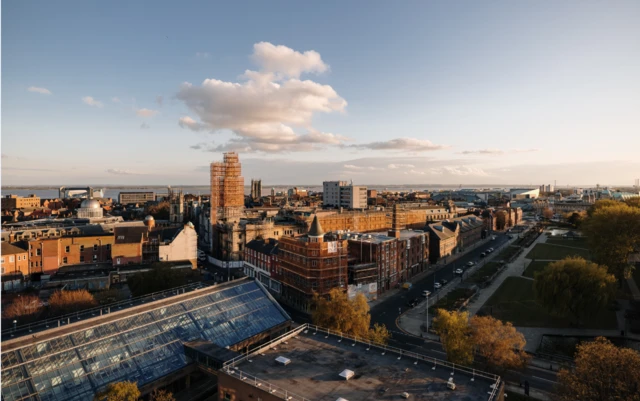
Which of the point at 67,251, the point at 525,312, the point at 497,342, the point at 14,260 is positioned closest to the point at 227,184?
the point at 67,251

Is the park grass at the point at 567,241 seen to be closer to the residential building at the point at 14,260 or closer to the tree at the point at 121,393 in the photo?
the tree at the point at 121,393

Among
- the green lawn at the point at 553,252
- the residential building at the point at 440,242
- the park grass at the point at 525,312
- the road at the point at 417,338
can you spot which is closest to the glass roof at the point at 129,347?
the road at the point at 417,338

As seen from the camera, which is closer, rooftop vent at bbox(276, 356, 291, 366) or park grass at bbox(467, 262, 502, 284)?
rooftop vent at bbox(276, 356, 291, 366)

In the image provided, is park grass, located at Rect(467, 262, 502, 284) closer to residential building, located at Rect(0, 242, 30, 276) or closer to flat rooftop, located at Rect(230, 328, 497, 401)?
flat rooftop, located at Rect(230, 328, 497, 401)

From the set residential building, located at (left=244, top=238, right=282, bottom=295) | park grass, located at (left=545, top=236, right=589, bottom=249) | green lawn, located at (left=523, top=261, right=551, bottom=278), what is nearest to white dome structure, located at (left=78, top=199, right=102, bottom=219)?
residential building, located at (left=244, top=238, right=282, bottom=295)

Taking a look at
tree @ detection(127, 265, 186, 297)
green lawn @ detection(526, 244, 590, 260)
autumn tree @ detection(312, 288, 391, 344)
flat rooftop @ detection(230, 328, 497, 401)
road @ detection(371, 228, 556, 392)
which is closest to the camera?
flat rooftop @ detection(230, 328, 497, 401)

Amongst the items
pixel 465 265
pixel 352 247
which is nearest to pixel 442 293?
Answer: pixel 352 247

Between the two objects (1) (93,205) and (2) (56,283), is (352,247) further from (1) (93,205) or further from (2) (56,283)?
(1) (93,205)
